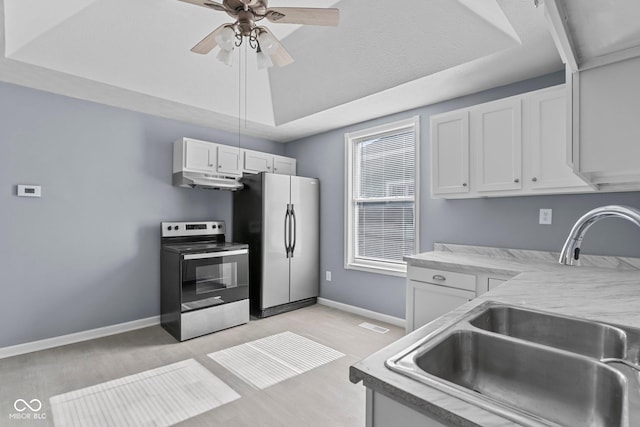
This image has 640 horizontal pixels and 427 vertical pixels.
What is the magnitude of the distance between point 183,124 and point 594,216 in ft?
13.3

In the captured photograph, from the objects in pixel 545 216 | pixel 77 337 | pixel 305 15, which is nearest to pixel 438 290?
pixel 545 216

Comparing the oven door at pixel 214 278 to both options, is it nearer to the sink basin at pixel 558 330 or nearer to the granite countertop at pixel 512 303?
the granite countertop at pixel 512 303

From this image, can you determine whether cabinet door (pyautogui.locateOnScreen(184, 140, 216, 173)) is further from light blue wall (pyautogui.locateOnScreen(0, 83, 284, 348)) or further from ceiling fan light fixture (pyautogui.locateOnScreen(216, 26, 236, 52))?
ceiling fan light fixture (pyautogui.locateOnScreen(216, 26, 236, 52))

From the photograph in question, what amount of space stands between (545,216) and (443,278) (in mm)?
1042

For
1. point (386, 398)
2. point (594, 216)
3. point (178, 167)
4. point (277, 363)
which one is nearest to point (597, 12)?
point (594, 216)

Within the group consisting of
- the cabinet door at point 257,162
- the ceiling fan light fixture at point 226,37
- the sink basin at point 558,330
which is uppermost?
the ceiling fan light fixture at point 226,37

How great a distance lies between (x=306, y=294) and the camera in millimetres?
4383

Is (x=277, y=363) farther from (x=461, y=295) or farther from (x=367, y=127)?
(x=367, y=127)

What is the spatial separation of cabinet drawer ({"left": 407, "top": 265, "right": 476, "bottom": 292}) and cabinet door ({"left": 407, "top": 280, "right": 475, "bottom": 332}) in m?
0.03

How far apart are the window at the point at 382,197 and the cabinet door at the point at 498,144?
2.70 ft

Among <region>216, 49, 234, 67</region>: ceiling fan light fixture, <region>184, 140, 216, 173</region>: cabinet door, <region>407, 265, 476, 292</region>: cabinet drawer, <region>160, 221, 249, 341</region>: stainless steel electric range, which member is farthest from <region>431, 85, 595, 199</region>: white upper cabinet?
<region>184, 140, 216, 173</region>: cabinet door

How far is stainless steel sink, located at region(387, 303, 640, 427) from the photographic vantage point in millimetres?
694

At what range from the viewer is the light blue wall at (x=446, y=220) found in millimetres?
2443
